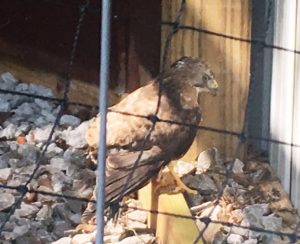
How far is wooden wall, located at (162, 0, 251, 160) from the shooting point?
2598 mm

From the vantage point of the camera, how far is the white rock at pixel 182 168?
8.31 ft

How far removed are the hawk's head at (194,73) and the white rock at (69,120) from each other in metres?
0.33

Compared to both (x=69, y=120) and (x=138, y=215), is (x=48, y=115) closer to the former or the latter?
(x=69, y=120)

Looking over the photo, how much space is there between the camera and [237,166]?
8.57 feet

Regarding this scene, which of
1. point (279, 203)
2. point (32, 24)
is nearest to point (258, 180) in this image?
point (279, 203)

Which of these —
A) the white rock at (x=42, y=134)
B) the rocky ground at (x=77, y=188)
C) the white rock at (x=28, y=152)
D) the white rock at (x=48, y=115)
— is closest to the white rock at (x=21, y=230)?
the rocky ground at (x=77, y=188)

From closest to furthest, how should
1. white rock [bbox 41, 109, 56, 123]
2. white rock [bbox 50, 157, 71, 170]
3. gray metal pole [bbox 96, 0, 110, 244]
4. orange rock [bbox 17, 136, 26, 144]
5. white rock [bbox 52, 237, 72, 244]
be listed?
gray metal pole [bbox 96, 0, 110, 244] < white rock [bbox 52, 237, 72, 244] < white rock [bbox 50, 157, 71, 170] < orange rock [bbox 17, 136, 26, 144] < white rock [bbox 41, 109, 56, 123]

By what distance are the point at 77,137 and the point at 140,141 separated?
0.31 metres

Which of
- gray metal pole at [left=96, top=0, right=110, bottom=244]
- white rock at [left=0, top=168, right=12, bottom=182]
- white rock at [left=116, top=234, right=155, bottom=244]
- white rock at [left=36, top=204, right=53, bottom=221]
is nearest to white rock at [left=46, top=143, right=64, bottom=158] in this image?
white rock at [left=0, top=168, right=12, bottom=182]

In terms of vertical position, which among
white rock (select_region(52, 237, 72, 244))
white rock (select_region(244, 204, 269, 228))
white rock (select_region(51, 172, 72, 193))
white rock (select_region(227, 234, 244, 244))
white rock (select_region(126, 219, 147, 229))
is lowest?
white rock (select_region(52, 237, 72, 244))

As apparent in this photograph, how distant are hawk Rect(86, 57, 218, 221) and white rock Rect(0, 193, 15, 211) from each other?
0.19m

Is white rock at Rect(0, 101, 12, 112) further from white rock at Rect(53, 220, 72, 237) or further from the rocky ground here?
white rock at Rect(53, 220, 72, 237)

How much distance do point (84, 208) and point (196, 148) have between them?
1.20ft

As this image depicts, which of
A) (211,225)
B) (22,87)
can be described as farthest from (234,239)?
(22,87)
